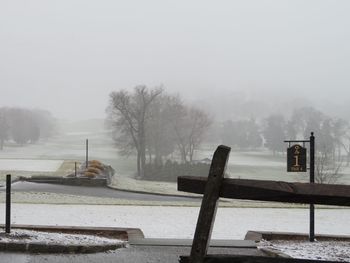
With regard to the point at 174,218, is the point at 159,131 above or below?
above

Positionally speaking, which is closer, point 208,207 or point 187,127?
point 208,207

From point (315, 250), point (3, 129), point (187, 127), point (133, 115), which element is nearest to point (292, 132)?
point (187, 127)

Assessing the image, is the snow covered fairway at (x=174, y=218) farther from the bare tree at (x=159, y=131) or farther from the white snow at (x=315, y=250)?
the bare tree at (x=159, y=131)

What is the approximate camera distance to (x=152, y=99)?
292 feet

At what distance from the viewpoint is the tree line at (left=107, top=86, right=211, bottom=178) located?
8442cm

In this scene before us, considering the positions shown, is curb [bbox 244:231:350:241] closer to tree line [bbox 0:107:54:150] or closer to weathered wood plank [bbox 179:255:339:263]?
weathered wood plank [bbox 179:255:339:263]

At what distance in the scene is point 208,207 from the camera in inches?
136

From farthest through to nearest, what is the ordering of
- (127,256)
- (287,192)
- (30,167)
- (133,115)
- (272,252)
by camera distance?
(133,115) → (30,167) → (272,252) → (127,256) → (287,192)

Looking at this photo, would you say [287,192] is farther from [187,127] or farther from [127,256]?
[187,127]

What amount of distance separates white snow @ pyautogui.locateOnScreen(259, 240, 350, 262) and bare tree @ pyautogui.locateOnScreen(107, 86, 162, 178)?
7105cm

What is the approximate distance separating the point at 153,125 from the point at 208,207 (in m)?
87.7

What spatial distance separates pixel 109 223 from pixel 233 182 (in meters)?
9.66

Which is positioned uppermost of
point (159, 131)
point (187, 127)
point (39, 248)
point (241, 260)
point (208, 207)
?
point (187, 127)

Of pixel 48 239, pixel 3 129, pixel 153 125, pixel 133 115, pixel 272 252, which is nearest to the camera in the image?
pixel 272 252
